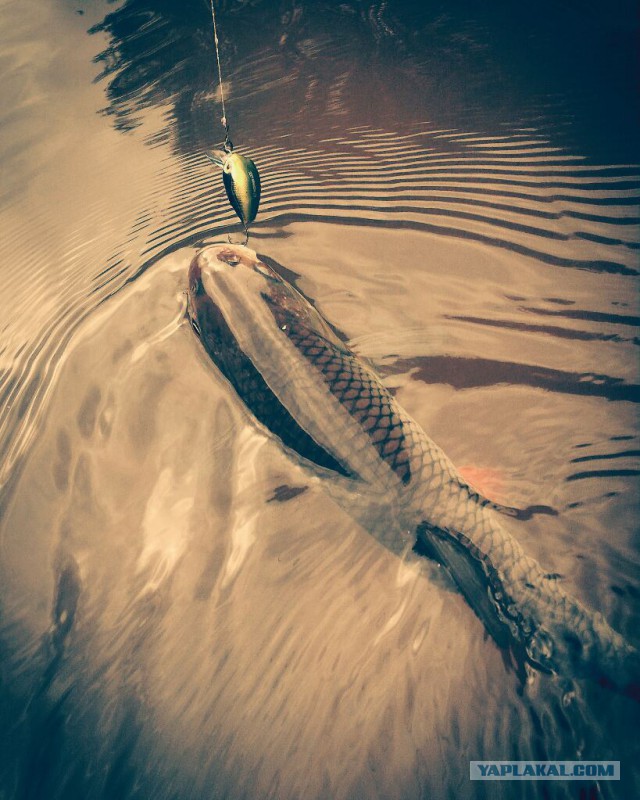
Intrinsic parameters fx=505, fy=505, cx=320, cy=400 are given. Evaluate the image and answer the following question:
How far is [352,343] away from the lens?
2678 mm

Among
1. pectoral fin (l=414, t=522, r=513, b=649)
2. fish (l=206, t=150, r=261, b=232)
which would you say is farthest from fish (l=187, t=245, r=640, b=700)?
fish (l=206, t=150, r=261, b=232)

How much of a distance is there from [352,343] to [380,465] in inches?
31.4

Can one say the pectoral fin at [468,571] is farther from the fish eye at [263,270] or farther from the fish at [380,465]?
the fish eye at [263,270]

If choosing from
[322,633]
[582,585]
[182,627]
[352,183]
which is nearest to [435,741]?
[322,633]

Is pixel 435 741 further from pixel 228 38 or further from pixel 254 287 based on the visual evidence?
pixel 228 38

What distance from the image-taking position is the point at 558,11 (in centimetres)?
340

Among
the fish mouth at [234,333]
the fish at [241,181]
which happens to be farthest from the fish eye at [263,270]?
the fish at [241,181]

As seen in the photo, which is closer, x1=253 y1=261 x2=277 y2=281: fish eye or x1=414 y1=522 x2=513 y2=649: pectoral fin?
x1=414 y1=522 x2=513 y2=649: pectoral fin

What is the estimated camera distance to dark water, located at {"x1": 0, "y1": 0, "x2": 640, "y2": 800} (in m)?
1.94

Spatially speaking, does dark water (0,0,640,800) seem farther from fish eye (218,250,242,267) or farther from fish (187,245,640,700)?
fish eye (218,250,242,267)

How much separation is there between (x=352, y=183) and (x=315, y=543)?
7.26 ft

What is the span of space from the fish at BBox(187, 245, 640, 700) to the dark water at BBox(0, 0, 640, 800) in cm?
10

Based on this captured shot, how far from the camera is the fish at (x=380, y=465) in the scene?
1919 millimetres

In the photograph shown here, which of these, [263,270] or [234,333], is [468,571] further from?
[263,270]
